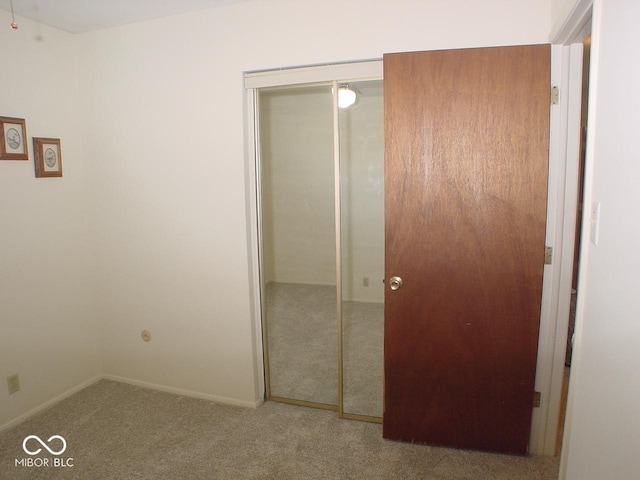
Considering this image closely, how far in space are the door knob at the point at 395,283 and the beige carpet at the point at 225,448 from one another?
0.88 m

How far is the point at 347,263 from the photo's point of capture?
8.43ft

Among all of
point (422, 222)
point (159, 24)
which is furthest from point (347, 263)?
point (159, 24)

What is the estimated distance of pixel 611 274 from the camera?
1269mm

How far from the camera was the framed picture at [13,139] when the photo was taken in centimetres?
247

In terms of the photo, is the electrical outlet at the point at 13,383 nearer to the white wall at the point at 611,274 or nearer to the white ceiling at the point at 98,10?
the white ceiling at the point at 98,10

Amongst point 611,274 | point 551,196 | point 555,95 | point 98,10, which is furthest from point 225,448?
point 98,10

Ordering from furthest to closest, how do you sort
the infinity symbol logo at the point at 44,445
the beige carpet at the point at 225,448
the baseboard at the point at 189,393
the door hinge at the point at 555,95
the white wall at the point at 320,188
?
1. the baseboard at the point at 189,393
2. the white wall at the point at 320,188
3. the infinity symbol logo at the point at 44,445
4. the beige carpet at the point at 225,448
5. the door hinge at the point at 555,95

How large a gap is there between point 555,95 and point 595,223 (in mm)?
872

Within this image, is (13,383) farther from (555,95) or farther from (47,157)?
(555,95)

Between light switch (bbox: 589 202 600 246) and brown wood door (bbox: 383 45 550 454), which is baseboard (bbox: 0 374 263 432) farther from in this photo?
light switch (bbox: 589 202 600 246)

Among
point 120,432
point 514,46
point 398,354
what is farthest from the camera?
point 120,432

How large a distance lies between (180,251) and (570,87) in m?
2.38

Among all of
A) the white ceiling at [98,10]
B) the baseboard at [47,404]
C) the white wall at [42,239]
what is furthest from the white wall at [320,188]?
the baseboard at [47,404]

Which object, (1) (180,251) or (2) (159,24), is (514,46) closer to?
(2) (159,24)
